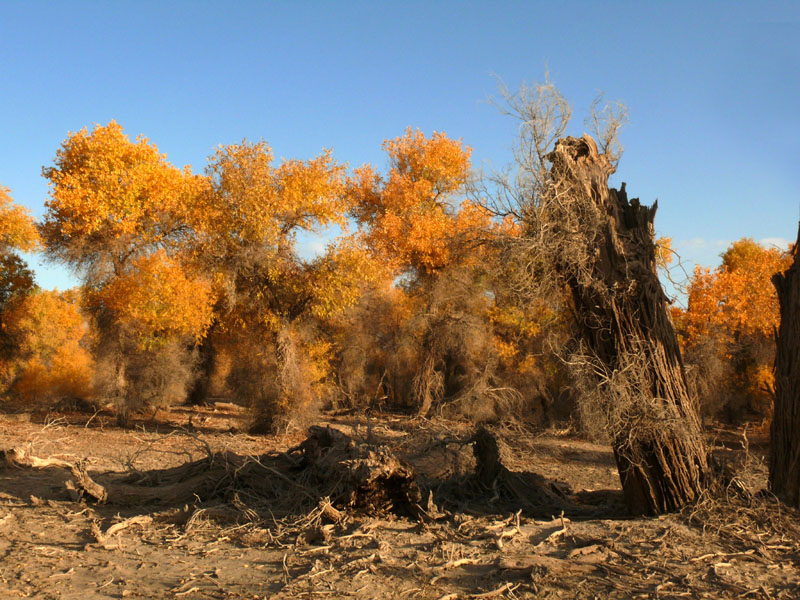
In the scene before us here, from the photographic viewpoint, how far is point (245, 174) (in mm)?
17031

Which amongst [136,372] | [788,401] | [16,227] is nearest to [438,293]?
[136,372]

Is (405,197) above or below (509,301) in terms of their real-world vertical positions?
above

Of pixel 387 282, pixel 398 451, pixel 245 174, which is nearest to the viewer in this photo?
pixel 398 451

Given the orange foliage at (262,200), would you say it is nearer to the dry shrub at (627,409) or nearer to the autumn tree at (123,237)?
the autumn tree at (123,237)

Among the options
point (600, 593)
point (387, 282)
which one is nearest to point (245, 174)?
point (387, 282)

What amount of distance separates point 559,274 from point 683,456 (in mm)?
2387

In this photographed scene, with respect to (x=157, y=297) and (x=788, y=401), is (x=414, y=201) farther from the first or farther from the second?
(x=788, y=401)

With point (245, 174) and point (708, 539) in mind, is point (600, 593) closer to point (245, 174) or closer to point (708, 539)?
point (708, 539)

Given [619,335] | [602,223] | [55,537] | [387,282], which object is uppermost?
[387,282]

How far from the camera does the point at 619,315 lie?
7363 mm

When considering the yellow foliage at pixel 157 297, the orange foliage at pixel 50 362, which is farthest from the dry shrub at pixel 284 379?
the orange foliage at pixel 50 362

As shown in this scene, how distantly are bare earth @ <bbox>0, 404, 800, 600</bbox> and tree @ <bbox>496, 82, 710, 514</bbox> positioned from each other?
52 centimetres

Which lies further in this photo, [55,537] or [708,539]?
[55,537]

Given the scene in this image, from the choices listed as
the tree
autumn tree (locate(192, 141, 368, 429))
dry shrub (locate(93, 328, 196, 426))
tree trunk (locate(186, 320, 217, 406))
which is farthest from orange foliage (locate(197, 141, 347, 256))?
the tree
